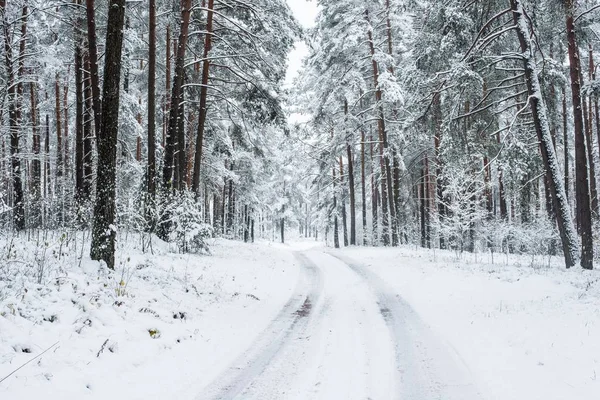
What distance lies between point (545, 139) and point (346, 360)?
10.1m

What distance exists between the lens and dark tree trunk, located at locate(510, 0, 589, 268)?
11.1m

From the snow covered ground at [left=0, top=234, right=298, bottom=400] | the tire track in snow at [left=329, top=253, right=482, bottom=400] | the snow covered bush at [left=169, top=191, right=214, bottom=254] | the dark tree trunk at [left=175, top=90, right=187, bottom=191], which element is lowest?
the tire track in snow at [left=329, top=253, right=482, bottom=400]

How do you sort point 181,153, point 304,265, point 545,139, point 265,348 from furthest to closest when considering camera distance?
point 304,265 → point 181,153 → point 545,139 → point 265,348

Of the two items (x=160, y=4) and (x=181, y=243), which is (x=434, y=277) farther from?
(x=160, y=4)

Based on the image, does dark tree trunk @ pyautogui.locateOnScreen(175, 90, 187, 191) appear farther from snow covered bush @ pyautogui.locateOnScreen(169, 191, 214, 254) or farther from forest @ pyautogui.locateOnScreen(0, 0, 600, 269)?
snow covered bush @ pyautogui.locateOnScreen(169, 191, 214, 254)

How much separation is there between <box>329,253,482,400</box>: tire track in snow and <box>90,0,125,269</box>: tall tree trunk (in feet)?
18.0

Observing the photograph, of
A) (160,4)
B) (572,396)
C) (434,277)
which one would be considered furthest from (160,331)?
(160,4)

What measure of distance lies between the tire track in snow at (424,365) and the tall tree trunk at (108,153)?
216 inches

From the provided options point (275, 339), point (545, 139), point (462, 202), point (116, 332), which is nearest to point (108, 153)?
point (116, 332)

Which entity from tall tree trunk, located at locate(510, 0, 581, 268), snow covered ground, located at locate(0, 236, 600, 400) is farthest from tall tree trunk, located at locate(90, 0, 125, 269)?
tall tree trunk, located at locate(510, 0, 581, 268)

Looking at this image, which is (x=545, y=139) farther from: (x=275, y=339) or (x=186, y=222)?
(x=186, y=222)

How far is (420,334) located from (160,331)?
13.0ft

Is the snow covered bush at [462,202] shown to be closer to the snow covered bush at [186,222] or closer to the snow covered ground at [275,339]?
the snow covered ground at [275,339]

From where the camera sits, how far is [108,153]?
7.27m
